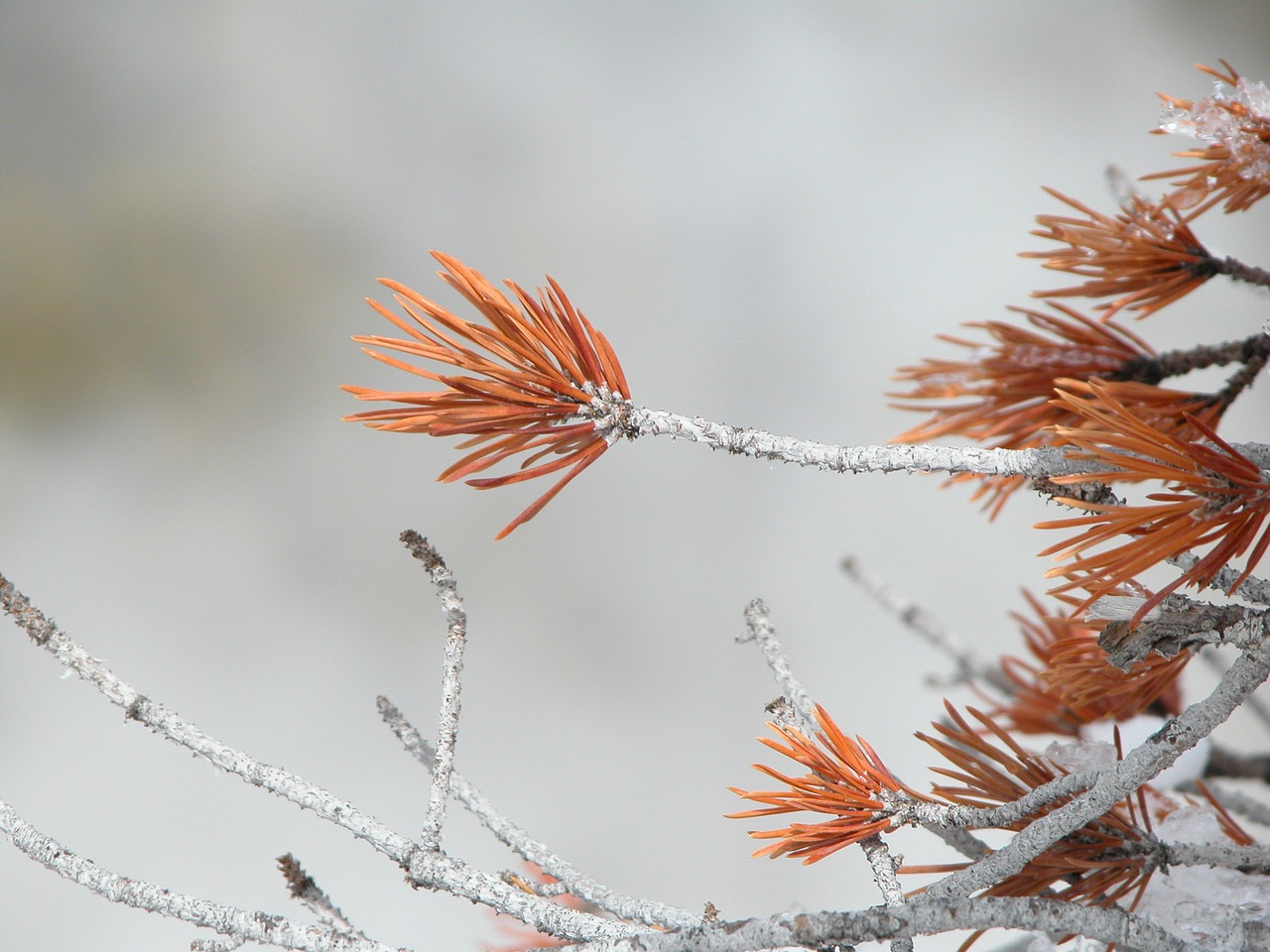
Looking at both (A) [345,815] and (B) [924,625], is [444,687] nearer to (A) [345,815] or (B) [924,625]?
(A) [345,815]

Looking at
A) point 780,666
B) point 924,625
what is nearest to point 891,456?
point 780,666

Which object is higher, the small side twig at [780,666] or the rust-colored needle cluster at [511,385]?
the rust-colored needle cluster at [511,385]

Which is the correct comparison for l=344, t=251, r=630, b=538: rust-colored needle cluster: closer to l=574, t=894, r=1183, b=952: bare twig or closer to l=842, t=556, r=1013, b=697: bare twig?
l=574, t=894, r=1183, b=952: bare twig

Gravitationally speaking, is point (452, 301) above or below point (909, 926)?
above

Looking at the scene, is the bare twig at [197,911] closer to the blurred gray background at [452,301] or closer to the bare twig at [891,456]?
the bare twig at [891,456]

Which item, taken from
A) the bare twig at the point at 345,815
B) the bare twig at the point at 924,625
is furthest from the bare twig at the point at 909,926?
the bare twig at the point at 924,625

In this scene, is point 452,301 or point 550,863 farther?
point 452,301

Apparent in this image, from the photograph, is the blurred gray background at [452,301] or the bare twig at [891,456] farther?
the blurred gray background at [452,301]

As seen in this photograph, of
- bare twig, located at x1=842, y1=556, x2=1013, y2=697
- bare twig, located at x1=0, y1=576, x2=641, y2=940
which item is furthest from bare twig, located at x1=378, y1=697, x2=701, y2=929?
bare twig, located at x1=842, y1=556, x2=1013, y2=697
